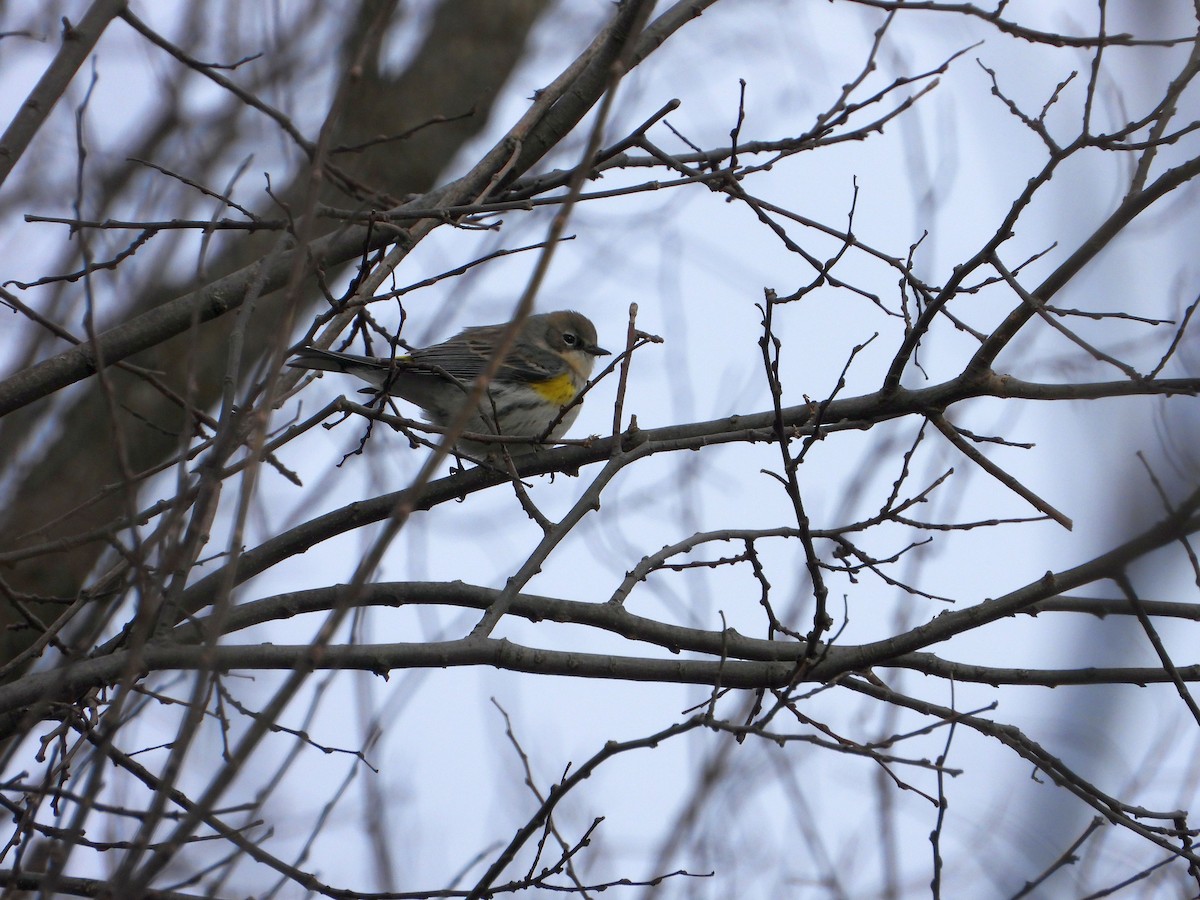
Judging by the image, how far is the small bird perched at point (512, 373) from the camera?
23.8ft

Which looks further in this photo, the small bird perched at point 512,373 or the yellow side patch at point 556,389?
the yellow side patch at point 556,389

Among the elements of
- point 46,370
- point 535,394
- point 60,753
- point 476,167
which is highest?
point 535,394

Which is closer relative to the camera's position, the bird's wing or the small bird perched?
the small bird perched

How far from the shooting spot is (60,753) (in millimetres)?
4008

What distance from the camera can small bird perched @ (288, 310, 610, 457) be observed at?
7258 millimetres

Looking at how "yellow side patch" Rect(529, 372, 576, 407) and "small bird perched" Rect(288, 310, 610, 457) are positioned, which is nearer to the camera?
"small bird perched" Rect(288, 310, 610, 457)

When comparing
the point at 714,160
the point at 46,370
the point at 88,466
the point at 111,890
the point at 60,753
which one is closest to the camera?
the point at 111,890

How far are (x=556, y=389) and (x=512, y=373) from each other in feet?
1.15

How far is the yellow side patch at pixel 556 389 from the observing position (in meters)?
8.42

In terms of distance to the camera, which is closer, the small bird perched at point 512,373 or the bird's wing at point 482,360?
the small bird perched at point 512,373

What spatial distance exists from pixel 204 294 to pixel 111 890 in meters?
2.60

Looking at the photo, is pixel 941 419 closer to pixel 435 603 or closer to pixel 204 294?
pixel 435 603

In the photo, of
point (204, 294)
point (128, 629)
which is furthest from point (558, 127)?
point (128, 629)

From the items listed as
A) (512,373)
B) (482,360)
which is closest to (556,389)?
(512,373)
